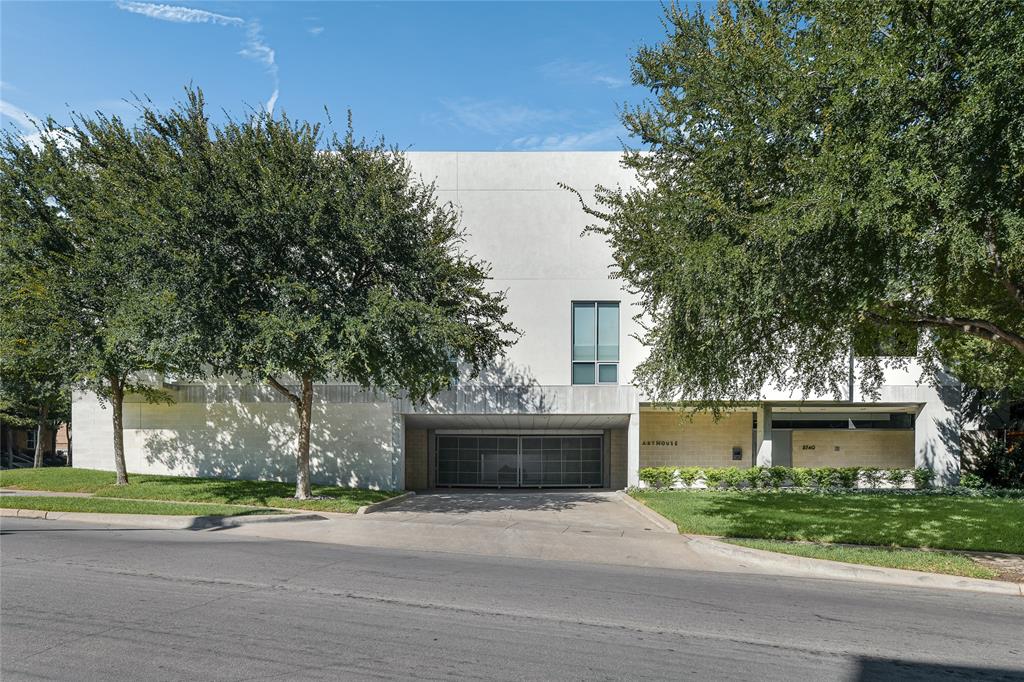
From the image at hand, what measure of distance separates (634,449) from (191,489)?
14.1 meters

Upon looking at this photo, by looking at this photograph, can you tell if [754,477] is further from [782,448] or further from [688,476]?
[782,448]

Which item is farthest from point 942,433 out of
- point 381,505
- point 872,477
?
point 381,505

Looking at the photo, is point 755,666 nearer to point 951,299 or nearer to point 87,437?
point 951,299

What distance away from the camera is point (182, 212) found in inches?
617

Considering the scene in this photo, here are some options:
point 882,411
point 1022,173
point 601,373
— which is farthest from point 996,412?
point 1022,173

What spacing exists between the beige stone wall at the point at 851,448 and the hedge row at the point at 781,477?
2.49 m

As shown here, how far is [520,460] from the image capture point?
27781 millimetres

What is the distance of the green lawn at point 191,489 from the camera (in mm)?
18250

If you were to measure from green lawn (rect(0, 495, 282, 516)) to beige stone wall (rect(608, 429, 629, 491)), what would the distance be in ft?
46.6

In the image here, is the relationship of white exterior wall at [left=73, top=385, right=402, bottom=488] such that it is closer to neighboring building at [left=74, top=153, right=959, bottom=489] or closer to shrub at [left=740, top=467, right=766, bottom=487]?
neighboring building at [left=74, top=153, right=959, bottom=489]

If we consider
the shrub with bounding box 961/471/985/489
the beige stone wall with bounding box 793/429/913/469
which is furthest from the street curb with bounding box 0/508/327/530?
the shrub with bounding box 961/471/985/489

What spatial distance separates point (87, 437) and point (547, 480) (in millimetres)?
17452

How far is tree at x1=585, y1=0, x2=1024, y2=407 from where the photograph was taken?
872cm

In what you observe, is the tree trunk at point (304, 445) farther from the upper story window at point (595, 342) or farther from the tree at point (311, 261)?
the upper story window at point (595, 342)
